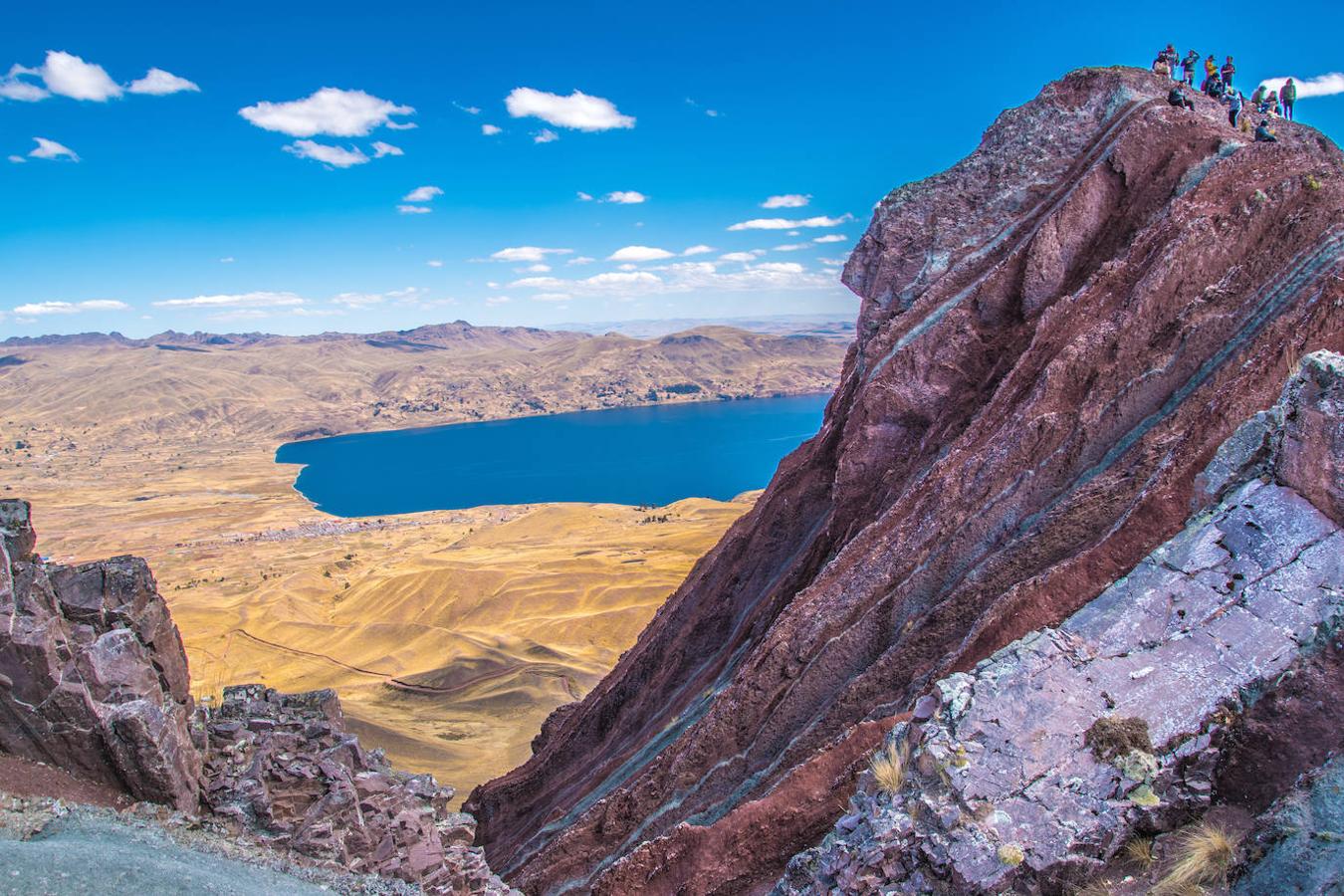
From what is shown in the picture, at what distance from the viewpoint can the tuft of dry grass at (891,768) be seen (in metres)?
9.21

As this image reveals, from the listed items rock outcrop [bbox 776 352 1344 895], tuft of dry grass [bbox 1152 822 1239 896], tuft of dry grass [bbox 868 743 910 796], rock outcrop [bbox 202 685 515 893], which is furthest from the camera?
rock outcrop [bbox 202 685 515 893]

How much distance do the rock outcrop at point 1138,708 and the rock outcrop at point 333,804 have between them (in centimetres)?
1215

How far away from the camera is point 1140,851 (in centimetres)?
802

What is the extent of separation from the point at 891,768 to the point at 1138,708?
2.69m

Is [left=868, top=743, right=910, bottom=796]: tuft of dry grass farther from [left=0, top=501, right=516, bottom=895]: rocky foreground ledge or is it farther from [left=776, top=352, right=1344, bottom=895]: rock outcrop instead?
[left=0, top=501, right=516, bottom=895]: rocky foreground ledge

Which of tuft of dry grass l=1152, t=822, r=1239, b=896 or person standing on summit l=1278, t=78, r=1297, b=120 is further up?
person standing on summit l=1278, t=78, r=1297, b=120

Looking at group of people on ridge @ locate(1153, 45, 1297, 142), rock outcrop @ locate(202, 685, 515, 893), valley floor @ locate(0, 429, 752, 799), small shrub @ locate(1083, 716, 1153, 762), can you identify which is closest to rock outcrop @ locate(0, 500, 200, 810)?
rock outcrop @ locate(202, 685, 515, 893)

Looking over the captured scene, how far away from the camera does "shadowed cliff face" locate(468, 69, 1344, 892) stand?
11742 mm

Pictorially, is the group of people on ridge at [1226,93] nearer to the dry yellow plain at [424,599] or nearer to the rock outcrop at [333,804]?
the rock outcrop at [333,804]

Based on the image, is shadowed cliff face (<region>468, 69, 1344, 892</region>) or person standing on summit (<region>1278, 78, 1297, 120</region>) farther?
person standing on summit (<region>1278, 78, 1297, 120</region>)

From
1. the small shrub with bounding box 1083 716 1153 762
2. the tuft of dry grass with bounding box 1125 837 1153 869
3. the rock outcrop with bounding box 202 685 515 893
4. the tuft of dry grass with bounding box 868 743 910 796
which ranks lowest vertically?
the rock outcrop with bounding box 202 685 515 893

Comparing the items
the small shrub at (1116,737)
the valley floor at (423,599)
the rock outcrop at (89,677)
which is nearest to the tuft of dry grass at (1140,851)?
the small shrub at (1116,737)

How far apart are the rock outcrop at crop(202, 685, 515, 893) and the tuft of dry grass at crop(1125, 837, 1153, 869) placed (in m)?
14.0

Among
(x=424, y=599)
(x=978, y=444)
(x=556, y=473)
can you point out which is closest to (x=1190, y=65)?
(x=978, y=444)
